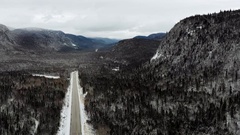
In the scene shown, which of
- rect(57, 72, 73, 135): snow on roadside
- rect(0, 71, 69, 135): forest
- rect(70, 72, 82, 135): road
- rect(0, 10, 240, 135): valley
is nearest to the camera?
rect(70, 72, 82, 135): road

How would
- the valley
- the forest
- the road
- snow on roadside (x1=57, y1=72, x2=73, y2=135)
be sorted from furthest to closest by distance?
the forest → the valley → snow on roadside (x1=57, y1=72, x2=73, y2=135) → the road

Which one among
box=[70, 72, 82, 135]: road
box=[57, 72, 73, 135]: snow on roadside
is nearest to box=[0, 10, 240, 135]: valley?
box=[70, 72, 82, 135]: road

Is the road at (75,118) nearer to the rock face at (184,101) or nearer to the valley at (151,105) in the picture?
the valley at (151,105)

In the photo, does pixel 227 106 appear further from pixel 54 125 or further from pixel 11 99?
pixel 11 99

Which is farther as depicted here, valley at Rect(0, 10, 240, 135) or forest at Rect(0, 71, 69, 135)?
forest at Rect(0, 71, 69, 135)

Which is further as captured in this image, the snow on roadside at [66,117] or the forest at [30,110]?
the forest at [30,110]

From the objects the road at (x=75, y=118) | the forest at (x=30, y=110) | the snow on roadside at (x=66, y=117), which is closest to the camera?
the road at (x=75, y=118)

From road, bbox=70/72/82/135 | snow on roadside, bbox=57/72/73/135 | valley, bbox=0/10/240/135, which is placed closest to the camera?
road, bbox=70/72/82/135

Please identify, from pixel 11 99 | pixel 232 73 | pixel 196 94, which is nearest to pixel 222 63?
pixel 232 73

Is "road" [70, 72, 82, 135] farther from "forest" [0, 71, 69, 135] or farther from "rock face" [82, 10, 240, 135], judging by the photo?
"forest" [0, 71, 69, 135]

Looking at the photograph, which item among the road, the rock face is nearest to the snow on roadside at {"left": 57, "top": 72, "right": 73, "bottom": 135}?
the road

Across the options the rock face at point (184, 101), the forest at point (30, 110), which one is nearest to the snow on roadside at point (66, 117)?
the forest at point (30, 110)

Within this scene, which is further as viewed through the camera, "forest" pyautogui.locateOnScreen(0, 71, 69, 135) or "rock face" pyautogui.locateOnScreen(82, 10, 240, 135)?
"forest" pyautogui.locateOnScreen(0, 71, 69, 135)
